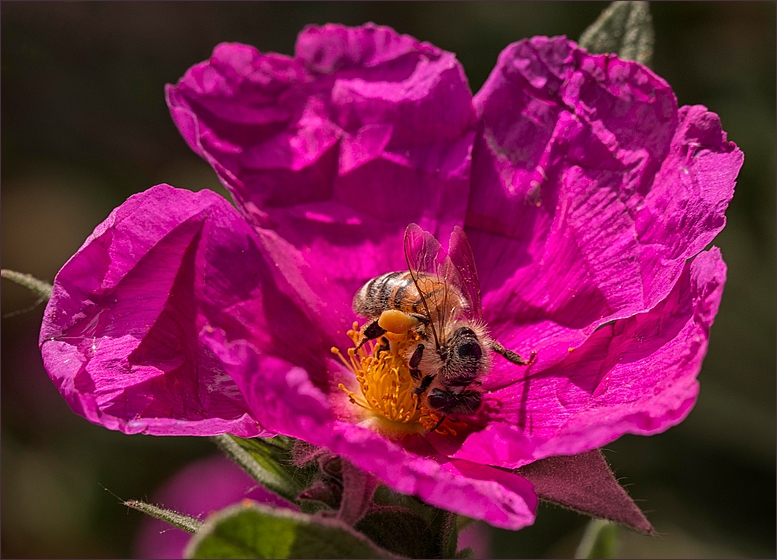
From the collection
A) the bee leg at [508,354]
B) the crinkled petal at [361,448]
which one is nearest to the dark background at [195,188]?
the bee leg at [508,354]

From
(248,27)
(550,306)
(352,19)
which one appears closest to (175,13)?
(248,27)

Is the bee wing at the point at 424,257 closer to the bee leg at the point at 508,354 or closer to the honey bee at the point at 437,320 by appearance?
the honey bee at the point at 437,320

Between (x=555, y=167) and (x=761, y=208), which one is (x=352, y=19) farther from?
(x=555, y=167)

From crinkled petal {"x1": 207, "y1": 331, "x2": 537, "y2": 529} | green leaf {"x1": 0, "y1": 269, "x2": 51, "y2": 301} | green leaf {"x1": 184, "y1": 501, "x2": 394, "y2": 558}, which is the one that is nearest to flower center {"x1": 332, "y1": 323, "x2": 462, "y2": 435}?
crinkled petal {"x1": 207, "y1": 331, "x2": 537, "y2": 529}

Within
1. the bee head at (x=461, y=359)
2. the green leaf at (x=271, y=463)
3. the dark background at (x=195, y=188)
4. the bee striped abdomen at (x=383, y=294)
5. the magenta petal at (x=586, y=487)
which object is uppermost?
the bee striped abdomen at (x=383, y=294)

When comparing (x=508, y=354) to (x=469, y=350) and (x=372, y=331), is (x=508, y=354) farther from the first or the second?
(x=372, y=331)

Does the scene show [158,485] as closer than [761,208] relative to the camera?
No

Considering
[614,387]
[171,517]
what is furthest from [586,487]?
[171,517]

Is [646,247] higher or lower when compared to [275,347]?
higher
